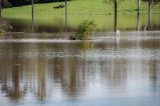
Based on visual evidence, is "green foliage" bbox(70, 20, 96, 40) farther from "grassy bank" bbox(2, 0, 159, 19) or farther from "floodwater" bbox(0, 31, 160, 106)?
"grassy bank" bbox(2, 0, 159, 19)

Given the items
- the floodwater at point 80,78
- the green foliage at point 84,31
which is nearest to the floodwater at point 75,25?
the green foliage at point 84,31

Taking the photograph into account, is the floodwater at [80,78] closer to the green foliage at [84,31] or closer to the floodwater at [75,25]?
the green foliage at [84,31]

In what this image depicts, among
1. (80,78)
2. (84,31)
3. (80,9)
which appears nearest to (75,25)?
(84,31)

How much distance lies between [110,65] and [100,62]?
168cm

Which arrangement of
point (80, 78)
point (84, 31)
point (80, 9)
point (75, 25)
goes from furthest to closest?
point (80, 9) → point (75, 25) → point (84, 31) → point (80, 78)

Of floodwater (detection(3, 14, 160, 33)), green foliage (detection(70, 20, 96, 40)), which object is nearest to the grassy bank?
floodwater (detection(3, 14, 160, 33))

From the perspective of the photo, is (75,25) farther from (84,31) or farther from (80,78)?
(80,78)

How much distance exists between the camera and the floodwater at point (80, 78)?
1886 cm

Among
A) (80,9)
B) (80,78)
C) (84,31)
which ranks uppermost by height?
(80,9)

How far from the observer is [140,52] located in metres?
37.2

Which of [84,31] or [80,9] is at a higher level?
[80,9]

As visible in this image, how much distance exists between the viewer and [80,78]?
24.3 meters

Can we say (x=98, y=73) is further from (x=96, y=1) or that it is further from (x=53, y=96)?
(x=96, y=1)

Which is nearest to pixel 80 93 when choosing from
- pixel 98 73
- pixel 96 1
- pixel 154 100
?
pixel 154 100
